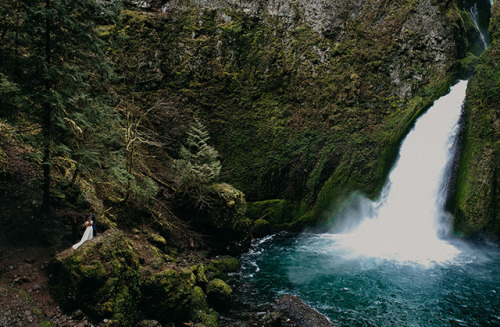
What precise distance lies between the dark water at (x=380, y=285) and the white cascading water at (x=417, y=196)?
1723mm

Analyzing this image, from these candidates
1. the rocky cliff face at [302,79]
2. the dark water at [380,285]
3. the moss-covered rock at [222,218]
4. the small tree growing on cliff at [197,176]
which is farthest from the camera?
the rocky cliff face at [302,79]

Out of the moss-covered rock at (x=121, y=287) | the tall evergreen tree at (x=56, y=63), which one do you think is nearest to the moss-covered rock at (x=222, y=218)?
the moss-covered rock at (x=121, y=287)

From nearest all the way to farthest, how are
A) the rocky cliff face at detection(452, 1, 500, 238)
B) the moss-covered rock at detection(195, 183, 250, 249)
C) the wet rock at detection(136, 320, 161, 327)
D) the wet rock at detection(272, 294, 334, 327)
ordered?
the wet rock at detection(136, 320, 161, 327) < the wet rock at detection(272, 294, 334, 327) < the moss-covered rock at detection(195, 183, 250, 249) < the rocky cliff face at detection(452, 1, 500, 238)

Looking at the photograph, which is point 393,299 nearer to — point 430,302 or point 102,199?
point 430,302

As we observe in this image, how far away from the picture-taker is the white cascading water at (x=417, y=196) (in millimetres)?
15250

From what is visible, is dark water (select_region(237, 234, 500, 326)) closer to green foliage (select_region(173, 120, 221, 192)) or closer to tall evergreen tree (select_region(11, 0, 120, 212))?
green foliage (select_region(173, 120, 221, 192))

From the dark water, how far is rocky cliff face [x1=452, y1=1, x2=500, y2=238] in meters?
1.49

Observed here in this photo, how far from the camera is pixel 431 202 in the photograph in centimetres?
1552

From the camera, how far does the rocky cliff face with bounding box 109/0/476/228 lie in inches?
691

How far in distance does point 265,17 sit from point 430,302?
778 inches

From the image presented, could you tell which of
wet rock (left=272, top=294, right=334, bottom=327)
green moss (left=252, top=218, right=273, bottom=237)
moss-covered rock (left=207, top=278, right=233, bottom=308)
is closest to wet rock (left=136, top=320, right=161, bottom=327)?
moss-covered rock (left=207, top=278, right=233, bottom=308)

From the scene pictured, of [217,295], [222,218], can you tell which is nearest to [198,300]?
[217,295]

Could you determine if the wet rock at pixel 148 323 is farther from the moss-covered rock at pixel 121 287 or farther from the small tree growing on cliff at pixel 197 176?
the small tree growing on cliff at pixel 197 176

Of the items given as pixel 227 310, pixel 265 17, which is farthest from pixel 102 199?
pixel 265 17
